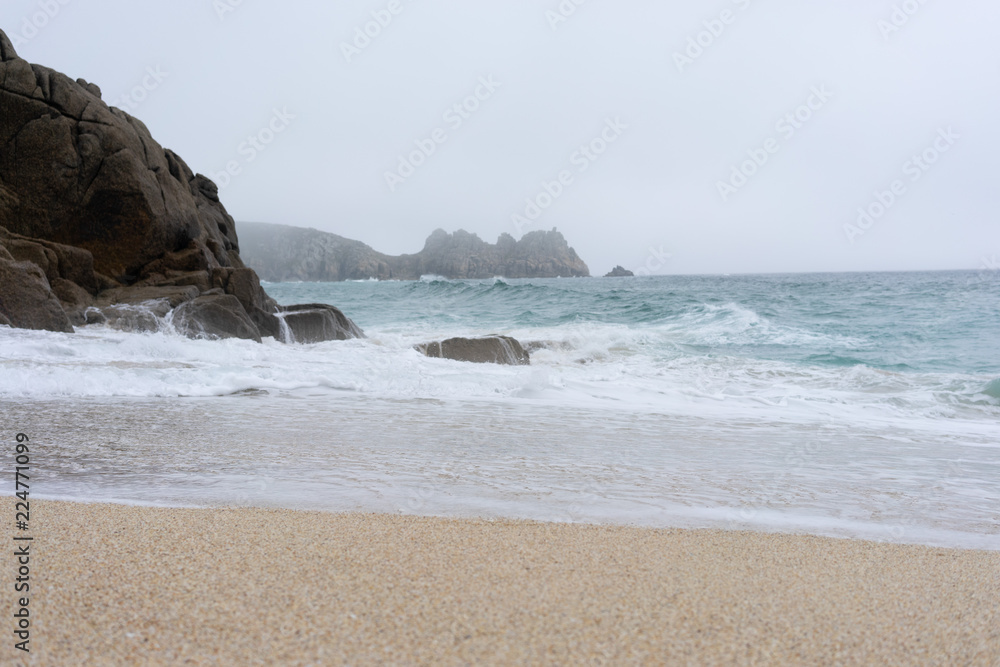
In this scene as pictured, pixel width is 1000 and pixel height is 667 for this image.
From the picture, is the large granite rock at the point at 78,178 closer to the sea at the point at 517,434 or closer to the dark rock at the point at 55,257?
the dark rock at the point at 55,257

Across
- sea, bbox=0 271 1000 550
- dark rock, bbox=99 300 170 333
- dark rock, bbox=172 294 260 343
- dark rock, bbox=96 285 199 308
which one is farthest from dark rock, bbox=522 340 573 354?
dark rock, bbox=99 300 170 333

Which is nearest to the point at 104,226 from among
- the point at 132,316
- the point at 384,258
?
the point at 132,316

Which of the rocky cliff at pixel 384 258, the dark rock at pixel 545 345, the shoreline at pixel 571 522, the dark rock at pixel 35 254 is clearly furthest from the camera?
the rocky cliff at pixel 384 258

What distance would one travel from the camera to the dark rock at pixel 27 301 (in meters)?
9.25

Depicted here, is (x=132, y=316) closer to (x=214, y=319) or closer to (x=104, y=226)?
(x=214, y=319)

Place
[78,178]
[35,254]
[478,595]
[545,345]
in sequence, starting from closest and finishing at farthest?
[478,595]
[35,254]
[78,178]
[545,345]

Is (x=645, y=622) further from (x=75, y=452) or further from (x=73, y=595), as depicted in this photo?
(x=75, y=452)

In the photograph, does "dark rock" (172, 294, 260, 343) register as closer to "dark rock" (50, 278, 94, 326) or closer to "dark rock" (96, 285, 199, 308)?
"dark rock" (96, 285, 199, 308)

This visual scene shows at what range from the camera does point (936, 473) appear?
14.0 feet

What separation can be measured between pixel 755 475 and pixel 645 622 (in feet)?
8.56

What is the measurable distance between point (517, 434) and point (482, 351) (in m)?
6.62

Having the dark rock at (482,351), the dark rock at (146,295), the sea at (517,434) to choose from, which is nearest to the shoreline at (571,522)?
the sea at (517,434)

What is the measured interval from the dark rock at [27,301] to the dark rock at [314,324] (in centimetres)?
461

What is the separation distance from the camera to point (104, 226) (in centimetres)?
1309
